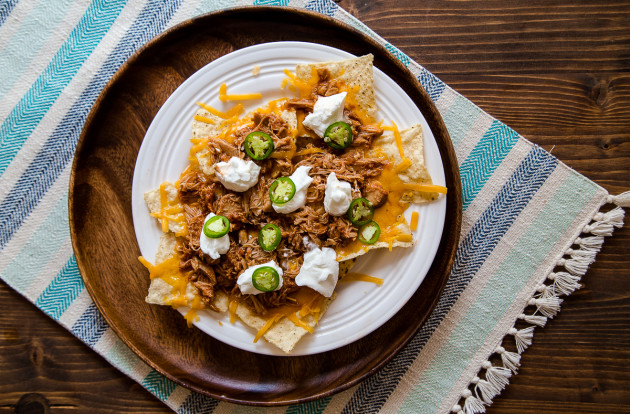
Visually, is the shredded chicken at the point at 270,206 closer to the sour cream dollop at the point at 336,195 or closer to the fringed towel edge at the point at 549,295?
the sour cream dollop at the point at 336,195

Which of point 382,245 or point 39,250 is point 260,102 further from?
point 39,250

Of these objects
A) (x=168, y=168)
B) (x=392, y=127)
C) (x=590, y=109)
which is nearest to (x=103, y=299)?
(x=168, y=168)

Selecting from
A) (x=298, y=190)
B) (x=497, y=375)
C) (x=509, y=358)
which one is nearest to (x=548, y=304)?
(x=509, y=358)

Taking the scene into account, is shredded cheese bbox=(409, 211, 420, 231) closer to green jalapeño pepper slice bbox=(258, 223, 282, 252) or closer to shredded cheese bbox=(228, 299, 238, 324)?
green jalapeño pepper slice bbox=(258, 223, 282, 252)

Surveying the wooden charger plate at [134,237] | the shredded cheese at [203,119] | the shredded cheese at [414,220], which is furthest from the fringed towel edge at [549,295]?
the shredded cheese at [203,119]

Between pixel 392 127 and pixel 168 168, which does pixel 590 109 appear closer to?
pixel 392 127

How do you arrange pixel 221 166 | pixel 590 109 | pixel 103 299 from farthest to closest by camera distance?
pixel 590 109
pixel 103 299
pixel 221 166
